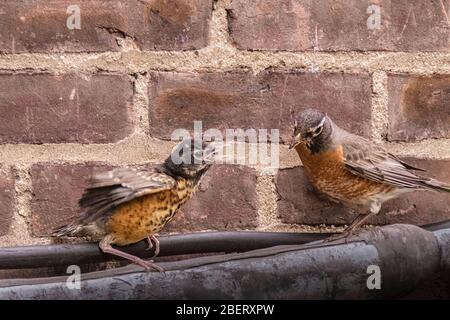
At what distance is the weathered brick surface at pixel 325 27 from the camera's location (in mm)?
1042

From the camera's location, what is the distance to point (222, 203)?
1053 mm

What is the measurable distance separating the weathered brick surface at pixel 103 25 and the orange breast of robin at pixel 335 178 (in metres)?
0.25

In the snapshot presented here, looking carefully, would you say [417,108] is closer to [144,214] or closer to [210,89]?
[210,89]

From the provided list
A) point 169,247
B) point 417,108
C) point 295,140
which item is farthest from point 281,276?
point 417,108

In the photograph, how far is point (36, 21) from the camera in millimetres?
1004

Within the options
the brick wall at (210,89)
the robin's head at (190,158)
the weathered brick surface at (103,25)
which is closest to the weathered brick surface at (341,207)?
the brick wall at (210,89)

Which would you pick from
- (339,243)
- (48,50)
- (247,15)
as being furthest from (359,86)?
(48,50)

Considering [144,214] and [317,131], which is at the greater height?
[317,131]

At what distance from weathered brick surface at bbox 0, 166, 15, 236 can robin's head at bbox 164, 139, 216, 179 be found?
0.75 ft

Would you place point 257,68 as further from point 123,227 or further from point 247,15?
point 123,227

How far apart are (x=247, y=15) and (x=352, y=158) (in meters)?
0.29

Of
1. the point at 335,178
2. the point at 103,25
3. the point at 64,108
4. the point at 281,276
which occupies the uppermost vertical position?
the point at 103,25

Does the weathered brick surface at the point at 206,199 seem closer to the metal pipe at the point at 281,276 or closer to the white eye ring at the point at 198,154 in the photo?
the white eye ring at the point at 198,154

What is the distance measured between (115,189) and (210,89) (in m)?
0.24
